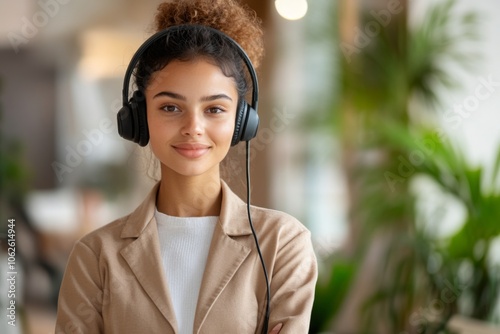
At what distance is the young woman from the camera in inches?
46.2

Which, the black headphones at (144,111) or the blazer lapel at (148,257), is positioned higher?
the black headphones at (144,111)

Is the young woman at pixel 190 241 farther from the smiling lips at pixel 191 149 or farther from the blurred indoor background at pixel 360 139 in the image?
the blurred indoor background at pixel 360 139

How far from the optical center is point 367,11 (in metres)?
4.27

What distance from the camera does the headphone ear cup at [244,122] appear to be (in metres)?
1.22

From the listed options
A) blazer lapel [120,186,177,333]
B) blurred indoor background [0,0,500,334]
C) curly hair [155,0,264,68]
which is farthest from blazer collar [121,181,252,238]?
blurred indoor background [0,0,500,334]

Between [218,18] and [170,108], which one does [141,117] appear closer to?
[170,108]

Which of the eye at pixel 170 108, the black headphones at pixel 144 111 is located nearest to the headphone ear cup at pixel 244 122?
the black headphones at pixel 144 111

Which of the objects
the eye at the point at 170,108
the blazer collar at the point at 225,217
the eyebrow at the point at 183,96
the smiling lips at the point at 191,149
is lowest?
the blazer collar at the point at 225,217

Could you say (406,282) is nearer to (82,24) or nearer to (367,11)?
(367,11)

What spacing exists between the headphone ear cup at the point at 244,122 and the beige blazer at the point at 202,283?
118 mm

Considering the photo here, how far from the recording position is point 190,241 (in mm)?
1223

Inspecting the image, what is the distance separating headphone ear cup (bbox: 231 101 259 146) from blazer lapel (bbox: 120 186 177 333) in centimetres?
19

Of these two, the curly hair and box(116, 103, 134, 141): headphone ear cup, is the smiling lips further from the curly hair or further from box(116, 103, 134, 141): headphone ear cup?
the curly hair

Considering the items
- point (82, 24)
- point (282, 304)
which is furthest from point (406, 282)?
point (282, 304)
